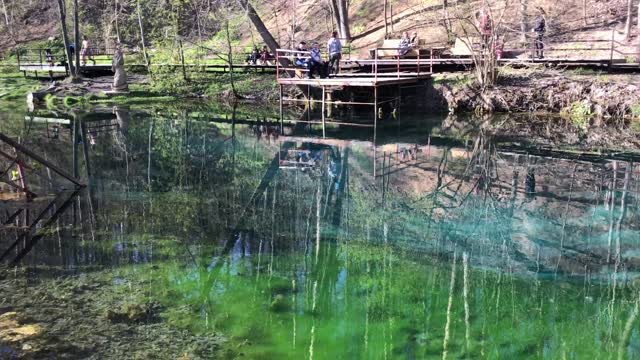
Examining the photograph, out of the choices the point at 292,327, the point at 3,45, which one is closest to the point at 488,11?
the point at 292,327

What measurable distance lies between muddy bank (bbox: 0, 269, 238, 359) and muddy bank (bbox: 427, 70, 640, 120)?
19.0 meters

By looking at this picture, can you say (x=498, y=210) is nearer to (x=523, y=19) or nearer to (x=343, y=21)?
(x=523, y=19)

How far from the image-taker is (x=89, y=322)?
23.9 feet

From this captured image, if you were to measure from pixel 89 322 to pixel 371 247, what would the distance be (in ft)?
15.5

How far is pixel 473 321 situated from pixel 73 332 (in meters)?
4.90

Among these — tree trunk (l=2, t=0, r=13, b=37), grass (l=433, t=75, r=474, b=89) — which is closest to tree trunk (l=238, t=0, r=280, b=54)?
grass (l=433, t=75, r=474, b=89)

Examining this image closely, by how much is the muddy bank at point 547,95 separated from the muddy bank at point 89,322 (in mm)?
18998

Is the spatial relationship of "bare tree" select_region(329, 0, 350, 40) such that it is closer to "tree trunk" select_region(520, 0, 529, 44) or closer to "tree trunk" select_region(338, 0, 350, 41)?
"tree trunk" select_region(338, 0, 350, 41)

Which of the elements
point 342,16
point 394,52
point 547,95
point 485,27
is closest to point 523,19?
point 485,27

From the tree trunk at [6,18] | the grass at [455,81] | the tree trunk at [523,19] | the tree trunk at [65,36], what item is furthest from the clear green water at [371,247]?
the tree trunk at [6,18]

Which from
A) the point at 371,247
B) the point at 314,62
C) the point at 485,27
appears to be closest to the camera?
the point at 371,247

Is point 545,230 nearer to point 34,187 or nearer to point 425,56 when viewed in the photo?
point 34,187

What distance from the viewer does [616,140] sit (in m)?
18.5

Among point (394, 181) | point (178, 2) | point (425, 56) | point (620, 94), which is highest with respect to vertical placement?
point (178, 2)
